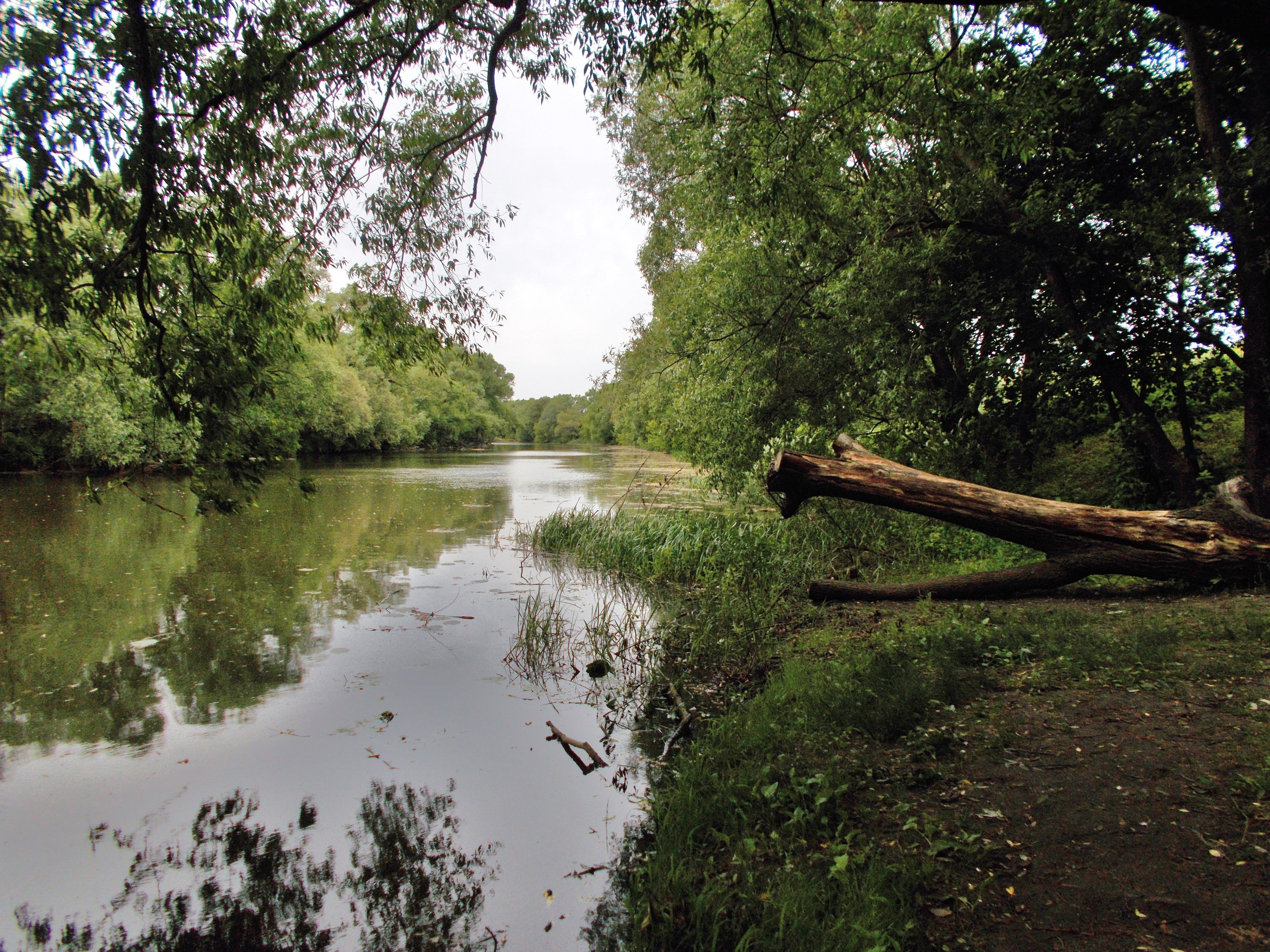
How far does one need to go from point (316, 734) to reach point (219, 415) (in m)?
2.41

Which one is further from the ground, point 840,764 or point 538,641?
point 840,764

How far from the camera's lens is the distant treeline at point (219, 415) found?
4.46 meters

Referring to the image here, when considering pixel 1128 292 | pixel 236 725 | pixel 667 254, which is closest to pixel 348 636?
pixel 236 725

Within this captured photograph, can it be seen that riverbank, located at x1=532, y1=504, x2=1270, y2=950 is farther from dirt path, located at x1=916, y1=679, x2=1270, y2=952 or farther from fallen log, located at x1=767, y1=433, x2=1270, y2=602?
fallen log, located at x1=767, y1=433, x2=1270, y2=602

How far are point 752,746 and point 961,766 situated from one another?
116 cm

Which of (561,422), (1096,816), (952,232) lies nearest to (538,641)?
(1096,816)

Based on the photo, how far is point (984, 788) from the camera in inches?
120

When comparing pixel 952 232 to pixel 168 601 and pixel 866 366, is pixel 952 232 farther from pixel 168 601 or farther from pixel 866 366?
pixel 168 601

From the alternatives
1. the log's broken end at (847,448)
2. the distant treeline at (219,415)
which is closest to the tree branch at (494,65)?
the distant treeline at (219,415)

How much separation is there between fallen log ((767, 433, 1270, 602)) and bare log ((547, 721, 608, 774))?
2.69m

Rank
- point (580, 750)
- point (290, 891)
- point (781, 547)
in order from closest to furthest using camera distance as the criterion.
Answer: point (290, 891), point (580, 750), point (781, 547)

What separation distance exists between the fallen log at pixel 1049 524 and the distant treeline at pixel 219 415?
13.2ft

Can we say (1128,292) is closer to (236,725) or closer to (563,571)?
(563,571)

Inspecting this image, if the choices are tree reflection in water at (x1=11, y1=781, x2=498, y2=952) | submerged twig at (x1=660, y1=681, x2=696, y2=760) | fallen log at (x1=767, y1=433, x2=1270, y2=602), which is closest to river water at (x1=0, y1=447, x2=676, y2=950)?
tree reflection in water at (x1=11, y1=781, x2=498, y2=952)
